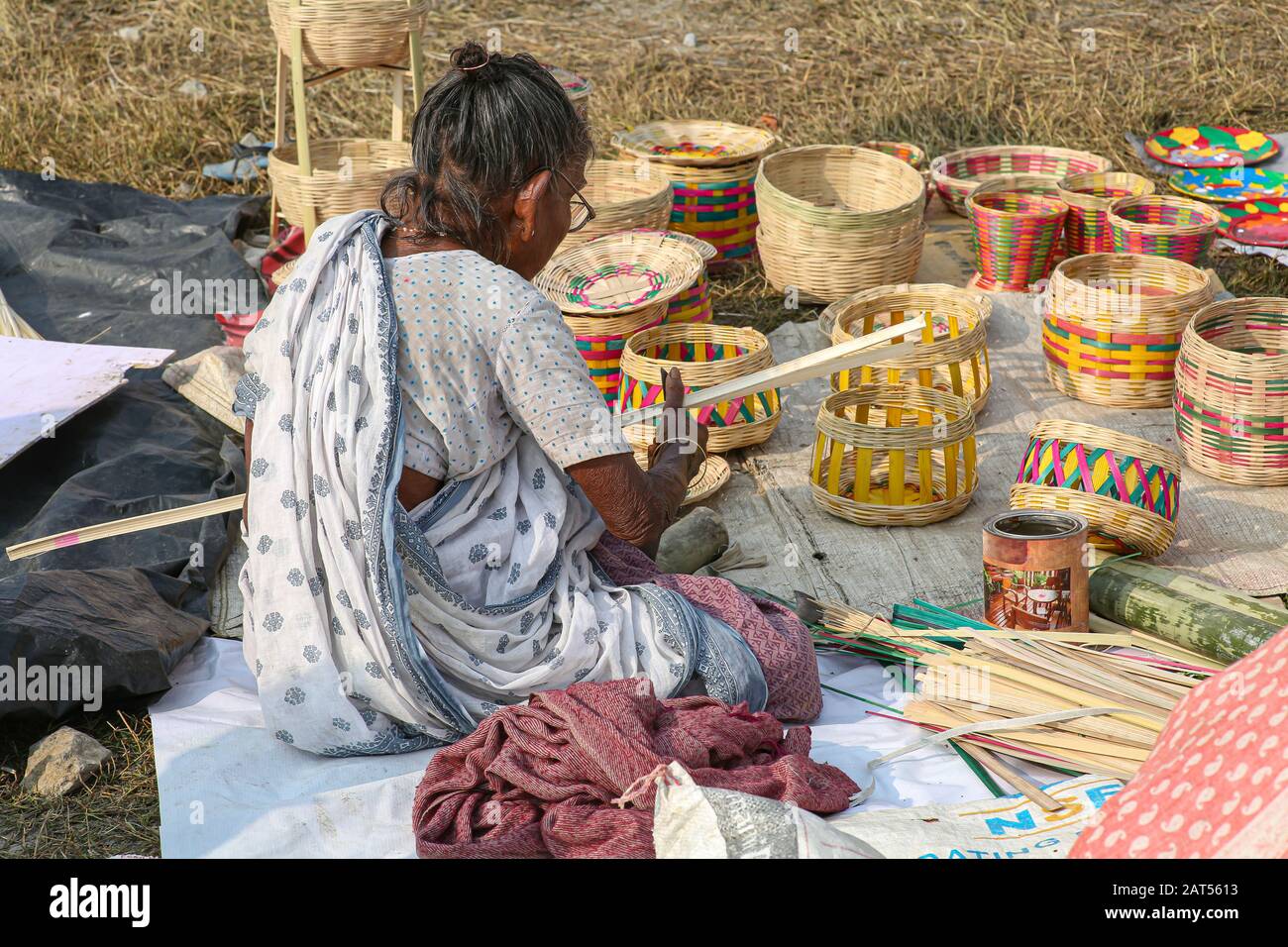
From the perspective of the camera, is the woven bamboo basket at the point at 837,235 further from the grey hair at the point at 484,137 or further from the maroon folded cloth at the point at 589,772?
the maroon folded cloth at the point at 589,772

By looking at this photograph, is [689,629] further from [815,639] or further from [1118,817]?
[1118,817]

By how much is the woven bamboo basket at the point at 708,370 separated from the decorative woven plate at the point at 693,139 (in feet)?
5.02

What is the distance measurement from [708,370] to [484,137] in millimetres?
1630

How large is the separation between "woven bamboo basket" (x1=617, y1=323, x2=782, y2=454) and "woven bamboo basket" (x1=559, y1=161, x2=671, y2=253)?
556 millimetres

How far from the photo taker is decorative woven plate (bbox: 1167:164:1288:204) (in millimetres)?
5598

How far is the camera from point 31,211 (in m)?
5.20

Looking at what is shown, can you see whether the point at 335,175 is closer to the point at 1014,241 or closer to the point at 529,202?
the point at 1014,241

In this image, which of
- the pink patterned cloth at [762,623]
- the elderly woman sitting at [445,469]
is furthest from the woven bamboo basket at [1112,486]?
the elderly woman sitting at [445,469]

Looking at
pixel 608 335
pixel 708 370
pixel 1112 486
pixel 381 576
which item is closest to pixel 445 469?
pixel 381 576

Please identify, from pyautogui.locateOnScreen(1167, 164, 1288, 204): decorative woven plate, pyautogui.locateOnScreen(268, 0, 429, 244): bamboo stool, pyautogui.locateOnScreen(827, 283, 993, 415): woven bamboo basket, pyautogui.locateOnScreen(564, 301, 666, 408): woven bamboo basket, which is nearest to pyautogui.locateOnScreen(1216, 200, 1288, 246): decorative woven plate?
pyautogui.locateOnScreen(1167, 164, 1288, 204): decorative woven plate

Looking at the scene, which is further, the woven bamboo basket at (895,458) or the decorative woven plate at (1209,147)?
the decorative woven plate at (1209,147)

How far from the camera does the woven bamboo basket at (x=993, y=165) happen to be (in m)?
5.52

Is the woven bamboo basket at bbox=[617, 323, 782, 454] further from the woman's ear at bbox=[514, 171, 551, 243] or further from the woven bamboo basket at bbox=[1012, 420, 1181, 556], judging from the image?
the woman's ear at bbox=[514, 171, 551, 243]

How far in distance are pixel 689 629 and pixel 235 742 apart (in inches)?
33.8
